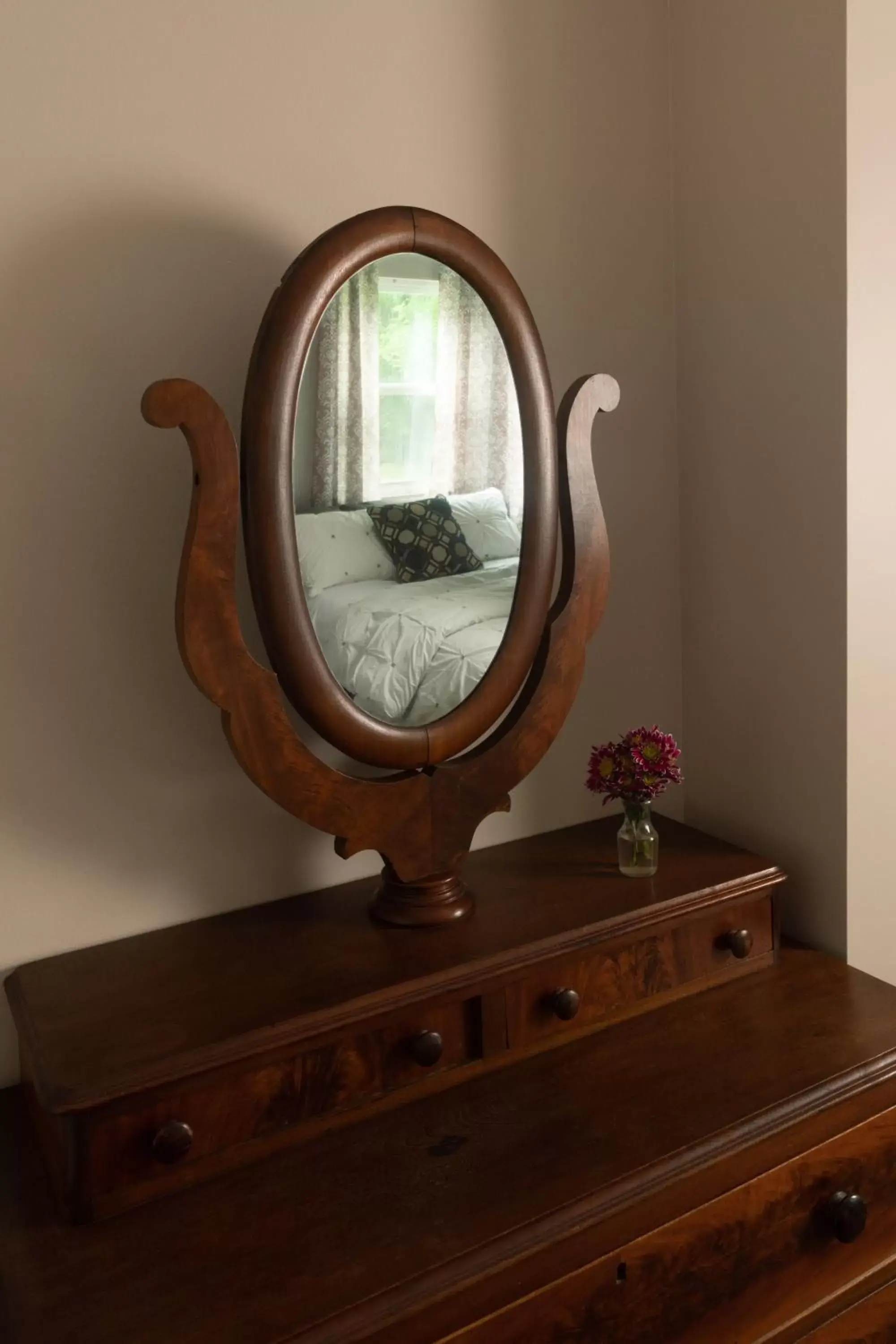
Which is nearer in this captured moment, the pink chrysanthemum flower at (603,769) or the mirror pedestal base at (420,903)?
the mirror pedestal base at (420,903)

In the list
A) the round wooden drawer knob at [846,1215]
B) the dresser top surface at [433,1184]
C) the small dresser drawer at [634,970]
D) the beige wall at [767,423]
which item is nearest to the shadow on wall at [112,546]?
the dresser top surface at [433,1184]

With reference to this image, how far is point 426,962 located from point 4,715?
2.02ft

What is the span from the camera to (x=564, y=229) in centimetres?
184

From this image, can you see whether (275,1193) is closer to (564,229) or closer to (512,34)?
(564,229)

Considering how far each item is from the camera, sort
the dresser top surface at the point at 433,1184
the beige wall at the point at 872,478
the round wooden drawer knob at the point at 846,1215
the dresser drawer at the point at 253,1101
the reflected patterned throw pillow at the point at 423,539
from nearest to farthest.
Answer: the dresser top surface at the point at 433,1184, the dresser drawer at the point at 253,1101, the round wooden drawer knob at the point at 846,1215, the reflected patterned throw pillow at the point at 423,539, the beige wall at the point at 872,478

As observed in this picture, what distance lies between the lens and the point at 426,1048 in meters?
1.42

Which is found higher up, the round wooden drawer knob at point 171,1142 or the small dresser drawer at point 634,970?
the small dresser drawer at point 634,970

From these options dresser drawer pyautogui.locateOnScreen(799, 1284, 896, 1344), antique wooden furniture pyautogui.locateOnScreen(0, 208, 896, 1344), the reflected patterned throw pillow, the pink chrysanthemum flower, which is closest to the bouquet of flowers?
the pink chrysanthemum flower

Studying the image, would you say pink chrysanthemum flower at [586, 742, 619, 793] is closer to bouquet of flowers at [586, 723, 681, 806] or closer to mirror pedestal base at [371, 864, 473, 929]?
bouquet of flowers at [586, 723, 681, 806]

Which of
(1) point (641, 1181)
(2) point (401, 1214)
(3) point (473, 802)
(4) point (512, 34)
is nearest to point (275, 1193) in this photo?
(2) point (401, 1214)

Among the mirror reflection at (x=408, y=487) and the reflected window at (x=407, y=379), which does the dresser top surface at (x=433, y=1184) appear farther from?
the reflected window at (x=407, y=379)

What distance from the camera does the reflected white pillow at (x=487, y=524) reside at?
5.10 ft

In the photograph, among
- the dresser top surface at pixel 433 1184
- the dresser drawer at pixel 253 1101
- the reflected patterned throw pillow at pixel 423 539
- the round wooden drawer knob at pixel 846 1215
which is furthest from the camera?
the reflected patterned throw pillow at pixel 423 539

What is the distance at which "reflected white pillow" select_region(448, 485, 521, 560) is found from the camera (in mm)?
1554
